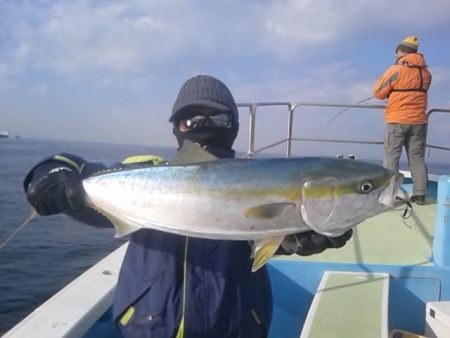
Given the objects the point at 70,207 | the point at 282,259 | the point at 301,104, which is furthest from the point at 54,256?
the point at 70,207

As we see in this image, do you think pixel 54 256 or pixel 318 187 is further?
pixel 54 256

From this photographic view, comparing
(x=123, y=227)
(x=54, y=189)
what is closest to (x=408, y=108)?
(x=123, y=227)

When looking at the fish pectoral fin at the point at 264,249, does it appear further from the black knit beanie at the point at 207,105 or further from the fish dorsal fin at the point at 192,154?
the black knit beanie at the point at 207,105

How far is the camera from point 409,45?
22.2 feet

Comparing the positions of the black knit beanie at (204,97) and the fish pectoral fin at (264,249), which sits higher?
the black knit beanie at (204,97)

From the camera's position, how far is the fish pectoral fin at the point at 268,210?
187 centimetres

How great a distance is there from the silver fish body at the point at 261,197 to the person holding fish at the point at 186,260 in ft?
0.47

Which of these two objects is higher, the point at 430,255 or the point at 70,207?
the point at 70,207

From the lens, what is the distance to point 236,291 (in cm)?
215

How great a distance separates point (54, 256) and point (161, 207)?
1176 centimetres

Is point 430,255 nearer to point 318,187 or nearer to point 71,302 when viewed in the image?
point 318,187

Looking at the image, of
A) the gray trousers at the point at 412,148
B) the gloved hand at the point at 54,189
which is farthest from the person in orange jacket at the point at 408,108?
the gloved hand at the point at 54,189

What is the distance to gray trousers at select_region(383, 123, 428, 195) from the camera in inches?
263

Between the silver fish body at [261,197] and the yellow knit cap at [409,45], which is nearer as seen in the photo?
the silver fish body at [261,197]
